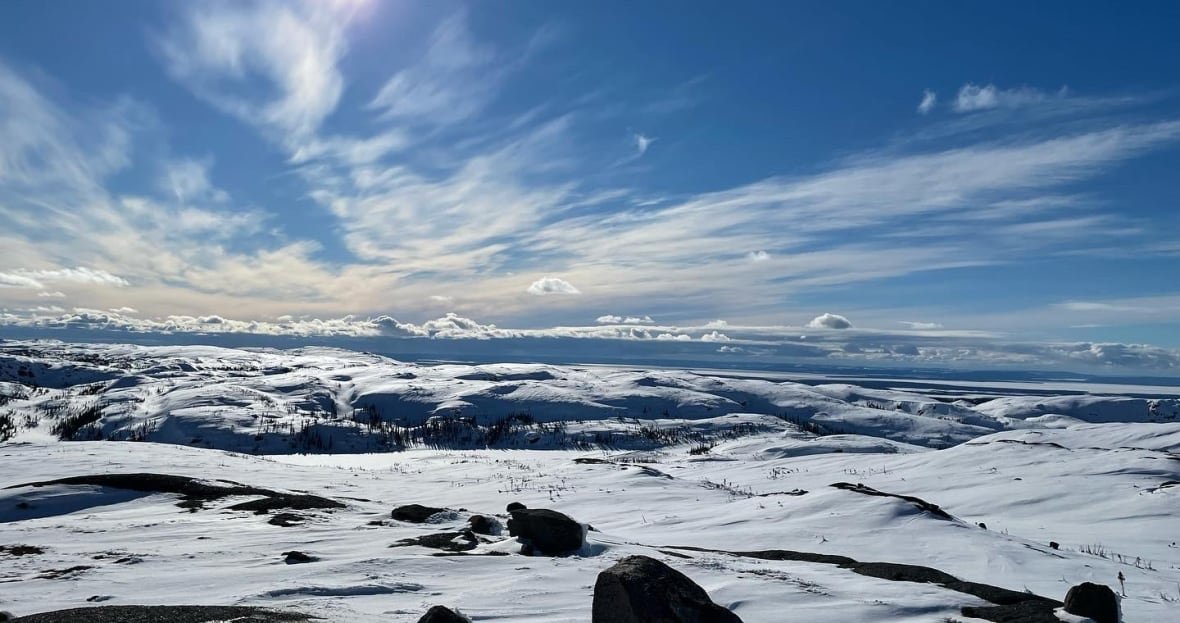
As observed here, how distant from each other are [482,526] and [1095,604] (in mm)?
12154

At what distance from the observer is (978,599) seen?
30.7 ft

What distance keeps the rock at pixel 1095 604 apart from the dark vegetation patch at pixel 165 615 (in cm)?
1044

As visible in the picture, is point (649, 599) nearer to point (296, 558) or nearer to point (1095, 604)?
point (1095, 604)

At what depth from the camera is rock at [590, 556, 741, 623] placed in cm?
702

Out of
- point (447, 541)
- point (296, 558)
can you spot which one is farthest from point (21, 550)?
point (447, 541)

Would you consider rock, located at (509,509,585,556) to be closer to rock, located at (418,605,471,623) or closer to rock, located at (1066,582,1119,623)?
rock, located at (418,605,471,623)

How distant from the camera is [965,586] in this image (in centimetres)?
1029

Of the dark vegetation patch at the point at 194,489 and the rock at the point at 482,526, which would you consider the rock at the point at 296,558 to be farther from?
the dark vegetation patch at the point at 194,489

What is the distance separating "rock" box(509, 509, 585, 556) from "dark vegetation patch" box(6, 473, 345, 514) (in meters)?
10.3

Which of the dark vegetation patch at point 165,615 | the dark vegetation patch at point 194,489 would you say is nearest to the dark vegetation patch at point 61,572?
the dark vegetation patch at point 165,615

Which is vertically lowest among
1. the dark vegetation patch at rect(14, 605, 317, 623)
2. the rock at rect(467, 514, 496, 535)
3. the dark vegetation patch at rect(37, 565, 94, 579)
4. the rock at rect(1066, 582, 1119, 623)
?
the rock at rect(467, 514, 496, 535)

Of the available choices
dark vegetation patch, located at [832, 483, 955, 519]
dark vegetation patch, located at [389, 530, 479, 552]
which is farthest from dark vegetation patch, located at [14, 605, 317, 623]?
dark vegetation patch, located at [832, 483, 955, 519]

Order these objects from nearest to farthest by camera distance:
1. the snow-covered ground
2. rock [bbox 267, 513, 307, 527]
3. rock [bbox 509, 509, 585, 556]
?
the snow-covered ground
rock [bbox 509, 509, 585, 556]
rock [bbox 267, 513, 307, 527]

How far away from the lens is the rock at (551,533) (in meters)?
13.0
